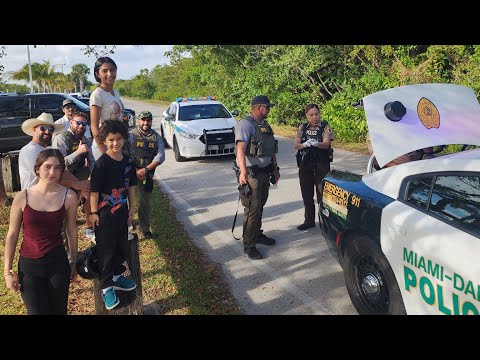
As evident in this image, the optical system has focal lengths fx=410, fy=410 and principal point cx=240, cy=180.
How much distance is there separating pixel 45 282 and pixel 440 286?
264 cm

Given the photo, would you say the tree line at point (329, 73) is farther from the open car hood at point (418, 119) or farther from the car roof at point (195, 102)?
the open car hood at point (418, 119)

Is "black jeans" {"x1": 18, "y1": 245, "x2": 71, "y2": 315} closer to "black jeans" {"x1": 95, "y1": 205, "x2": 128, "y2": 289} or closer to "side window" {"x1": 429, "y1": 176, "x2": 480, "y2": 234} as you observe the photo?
"black jeans" {"x1": 95, "y1": 205, "x2": 128, "y2": 289}

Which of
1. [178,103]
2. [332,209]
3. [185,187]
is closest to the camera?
[332,209]

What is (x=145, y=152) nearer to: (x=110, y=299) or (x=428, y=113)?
(x=110, y=299)

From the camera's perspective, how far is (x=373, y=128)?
3434 millimetres

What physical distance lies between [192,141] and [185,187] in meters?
2.27

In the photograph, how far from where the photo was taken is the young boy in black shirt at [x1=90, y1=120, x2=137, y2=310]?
3456 millimetres

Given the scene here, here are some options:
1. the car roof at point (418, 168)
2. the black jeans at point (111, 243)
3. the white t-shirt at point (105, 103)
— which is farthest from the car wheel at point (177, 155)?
the car roof at point (418, 168)

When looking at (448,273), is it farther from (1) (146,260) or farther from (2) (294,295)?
(1) (146,260)

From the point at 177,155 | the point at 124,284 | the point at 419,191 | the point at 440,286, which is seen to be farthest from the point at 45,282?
the point at 177,155

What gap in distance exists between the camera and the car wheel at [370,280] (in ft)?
9.91

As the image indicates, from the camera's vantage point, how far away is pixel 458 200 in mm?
2768

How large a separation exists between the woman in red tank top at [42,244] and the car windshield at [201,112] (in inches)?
341
